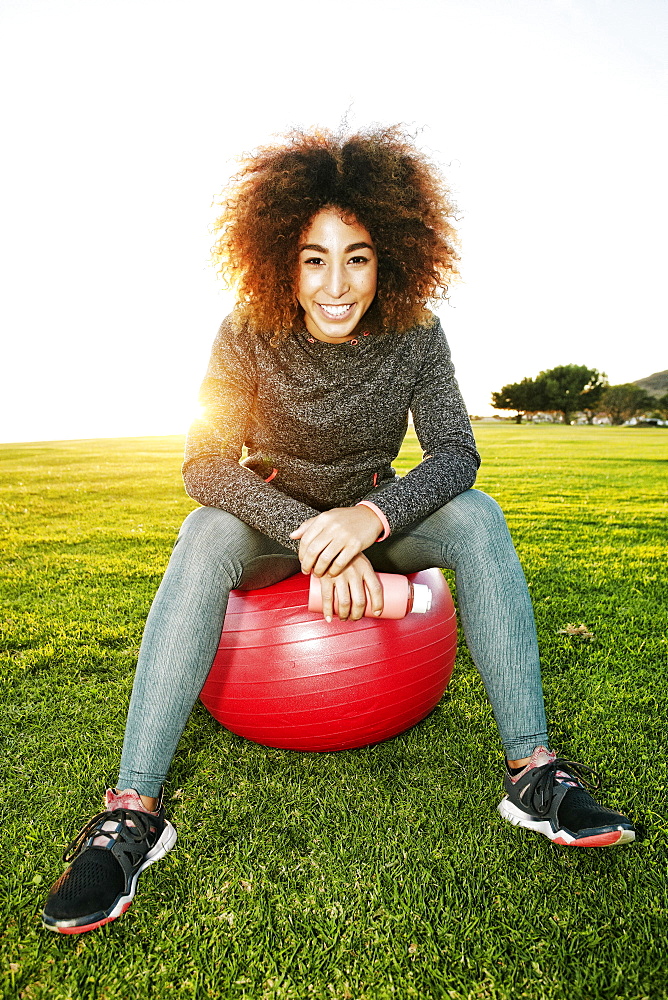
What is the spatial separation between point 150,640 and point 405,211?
1.85 m

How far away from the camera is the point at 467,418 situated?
276 cm

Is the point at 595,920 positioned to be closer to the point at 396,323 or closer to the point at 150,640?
the point at 150,640

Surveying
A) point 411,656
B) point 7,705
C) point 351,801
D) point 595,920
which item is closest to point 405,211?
point 411,656

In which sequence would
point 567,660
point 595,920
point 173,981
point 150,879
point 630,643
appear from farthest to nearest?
point 630,643 → point 567,660 → point 150,879 → point 595,920 → point 173,981

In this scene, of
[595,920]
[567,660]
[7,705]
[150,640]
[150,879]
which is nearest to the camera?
[595,920]

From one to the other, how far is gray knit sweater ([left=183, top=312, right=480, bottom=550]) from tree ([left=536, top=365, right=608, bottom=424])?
281 ft

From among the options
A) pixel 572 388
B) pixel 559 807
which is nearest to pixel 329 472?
pixel 559 807

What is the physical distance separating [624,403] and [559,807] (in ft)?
294

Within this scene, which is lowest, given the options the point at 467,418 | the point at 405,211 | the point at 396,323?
the point at 467,418

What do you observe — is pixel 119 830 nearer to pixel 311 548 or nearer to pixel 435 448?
pixel 311 548

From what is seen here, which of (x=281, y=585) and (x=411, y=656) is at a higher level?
(x=281, y=585)

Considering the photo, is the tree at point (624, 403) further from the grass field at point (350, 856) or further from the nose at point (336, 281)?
the nose at point (336, 281)

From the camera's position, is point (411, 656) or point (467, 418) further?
point (467, 418)

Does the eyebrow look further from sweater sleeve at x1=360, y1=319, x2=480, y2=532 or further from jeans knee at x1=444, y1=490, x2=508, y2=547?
jeans knee at x1=444, y1=490, x2=508, y2=547
